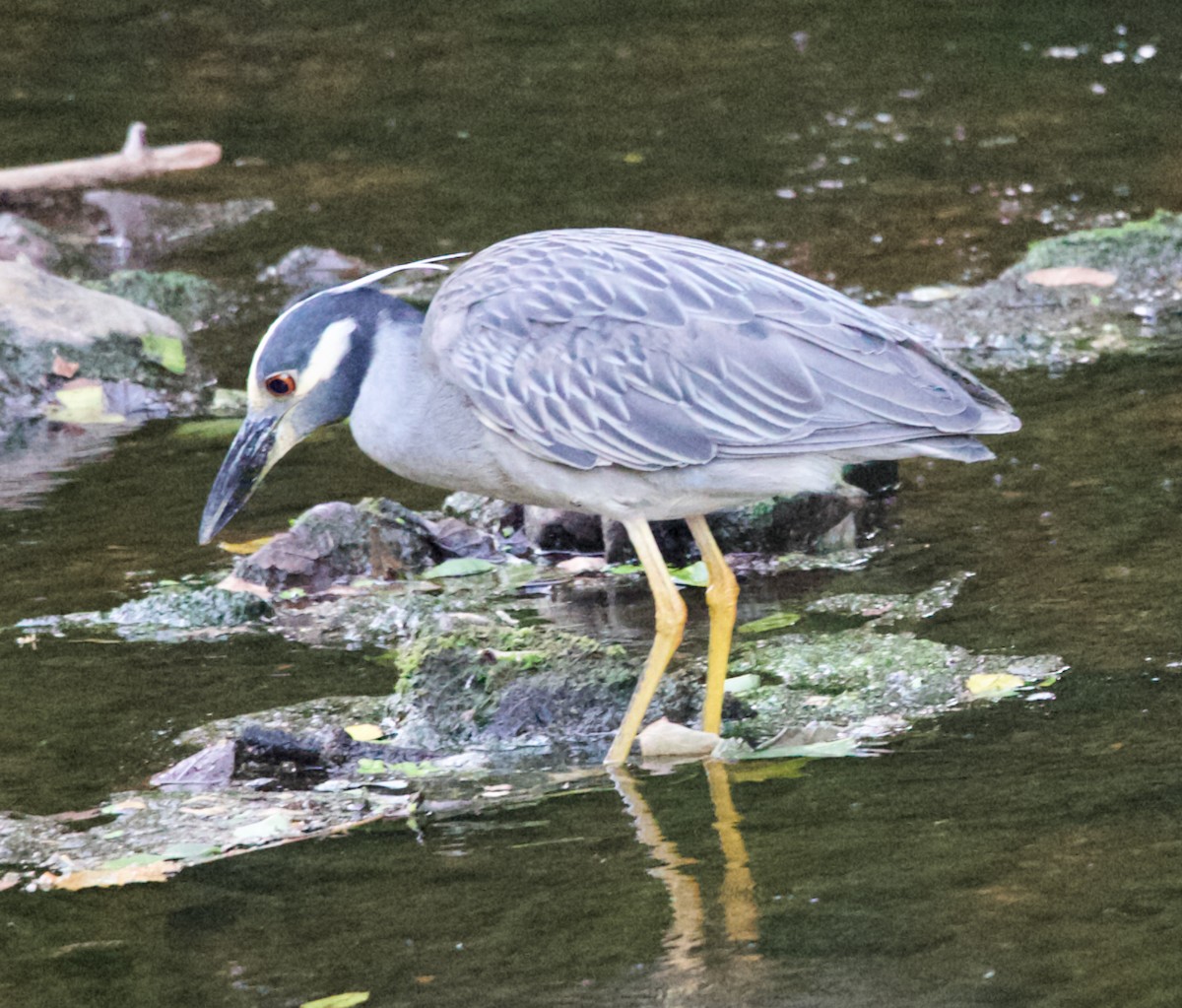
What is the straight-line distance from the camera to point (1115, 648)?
15.4ft

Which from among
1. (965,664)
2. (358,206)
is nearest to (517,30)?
(358,206)

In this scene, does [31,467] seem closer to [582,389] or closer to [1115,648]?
[582,389]

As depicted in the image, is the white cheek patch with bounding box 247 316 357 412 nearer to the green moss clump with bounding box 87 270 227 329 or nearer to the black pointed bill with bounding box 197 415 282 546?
the black pointed bill with bounding box 197 415 282 546

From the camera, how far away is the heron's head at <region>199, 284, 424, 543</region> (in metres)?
4.89

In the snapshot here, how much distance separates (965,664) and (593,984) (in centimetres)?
178

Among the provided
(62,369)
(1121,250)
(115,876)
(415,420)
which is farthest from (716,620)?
(1121,250)

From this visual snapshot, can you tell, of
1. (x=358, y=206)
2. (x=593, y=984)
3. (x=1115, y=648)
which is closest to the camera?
(x=593, y=984)

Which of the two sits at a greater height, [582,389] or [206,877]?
[582,389]

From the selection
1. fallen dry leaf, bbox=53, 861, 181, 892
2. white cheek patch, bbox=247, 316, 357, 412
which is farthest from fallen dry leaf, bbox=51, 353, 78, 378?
fallen dry leaf, bbox=53, 861, 181, 892

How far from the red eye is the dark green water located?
74 centimetres

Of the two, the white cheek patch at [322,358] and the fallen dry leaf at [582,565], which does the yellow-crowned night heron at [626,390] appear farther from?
the fallen dry leaf at [582,565]

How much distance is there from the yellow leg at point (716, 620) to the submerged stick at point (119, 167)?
617cm

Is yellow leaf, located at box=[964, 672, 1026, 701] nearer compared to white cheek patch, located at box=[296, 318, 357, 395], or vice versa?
yellow leaf, located at box=[964, 672, 1026, 701]

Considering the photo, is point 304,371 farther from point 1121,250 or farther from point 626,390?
point 1121,250
